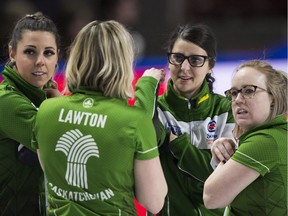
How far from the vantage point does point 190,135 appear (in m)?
3.05

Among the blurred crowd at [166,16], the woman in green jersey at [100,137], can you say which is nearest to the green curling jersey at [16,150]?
the woman in green jersey at [100,137]

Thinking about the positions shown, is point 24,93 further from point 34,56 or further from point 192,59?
point 192,59

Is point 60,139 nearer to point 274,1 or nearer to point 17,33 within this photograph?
point 17,33

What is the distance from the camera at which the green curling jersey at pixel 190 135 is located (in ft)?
9.82

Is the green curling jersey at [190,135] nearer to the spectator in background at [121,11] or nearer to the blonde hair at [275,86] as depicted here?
the blonde hair at [275,86]

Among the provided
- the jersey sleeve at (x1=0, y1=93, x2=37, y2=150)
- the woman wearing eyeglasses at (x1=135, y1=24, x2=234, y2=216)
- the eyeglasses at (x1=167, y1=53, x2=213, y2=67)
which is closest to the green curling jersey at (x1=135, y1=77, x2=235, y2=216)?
the woman wearing eyeglasses at (x1=135, y1=24, x2=234, y2=216)

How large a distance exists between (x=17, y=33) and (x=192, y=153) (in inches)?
40.2

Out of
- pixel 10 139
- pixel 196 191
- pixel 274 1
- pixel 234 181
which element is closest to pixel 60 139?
pixel 10 139

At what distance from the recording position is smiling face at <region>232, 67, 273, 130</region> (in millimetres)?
2555

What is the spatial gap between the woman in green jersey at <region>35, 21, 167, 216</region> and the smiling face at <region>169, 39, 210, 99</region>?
593mm

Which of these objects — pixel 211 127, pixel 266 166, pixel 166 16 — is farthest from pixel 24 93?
pixel 166 16

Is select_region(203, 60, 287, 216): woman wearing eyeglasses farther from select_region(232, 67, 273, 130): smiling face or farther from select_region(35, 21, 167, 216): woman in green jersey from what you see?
select_region(35, 21, 167, 216): woman in green jersey

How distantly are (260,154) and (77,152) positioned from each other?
0.73 meters

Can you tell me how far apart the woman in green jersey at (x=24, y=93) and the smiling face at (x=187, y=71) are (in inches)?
23.6
